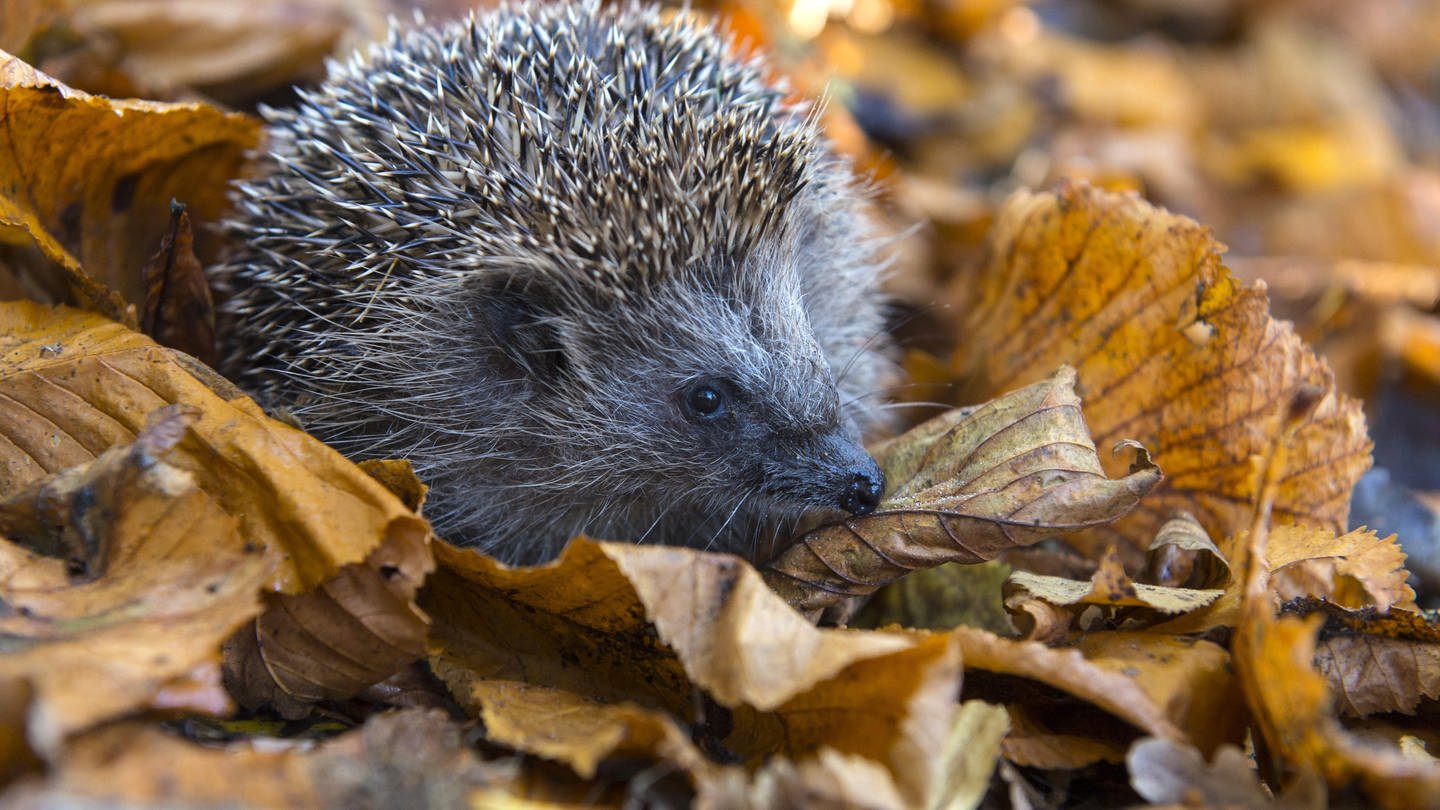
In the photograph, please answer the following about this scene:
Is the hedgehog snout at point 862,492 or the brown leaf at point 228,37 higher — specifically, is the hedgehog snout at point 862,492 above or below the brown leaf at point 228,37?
below

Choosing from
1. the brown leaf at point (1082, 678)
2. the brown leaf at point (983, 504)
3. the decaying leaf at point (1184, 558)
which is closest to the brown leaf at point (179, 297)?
the brown leaf at point (983, 504)

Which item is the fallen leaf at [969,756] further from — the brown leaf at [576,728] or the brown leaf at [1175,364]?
the brown leaf at [1175,364]

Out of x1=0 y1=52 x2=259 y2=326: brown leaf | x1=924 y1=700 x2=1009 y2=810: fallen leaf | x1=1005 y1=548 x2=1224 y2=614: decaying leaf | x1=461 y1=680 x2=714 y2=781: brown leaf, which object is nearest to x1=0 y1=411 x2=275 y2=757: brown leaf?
x1=461 y1=680 x2=714 y2=781: brown leaf

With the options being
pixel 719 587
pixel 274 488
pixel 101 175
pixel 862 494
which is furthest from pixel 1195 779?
pixel 101 175

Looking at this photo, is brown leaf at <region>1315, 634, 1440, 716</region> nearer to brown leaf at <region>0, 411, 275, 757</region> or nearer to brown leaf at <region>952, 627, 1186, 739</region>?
brown leaf at <region>952, 627, 1186, 739</region>

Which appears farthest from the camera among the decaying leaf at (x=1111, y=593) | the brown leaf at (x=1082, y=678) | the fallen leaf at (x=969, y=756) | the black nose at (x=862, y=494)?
the black nose at (x=862, y=494)

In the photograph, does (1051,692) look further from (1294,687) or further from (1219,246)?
(1219,246)
